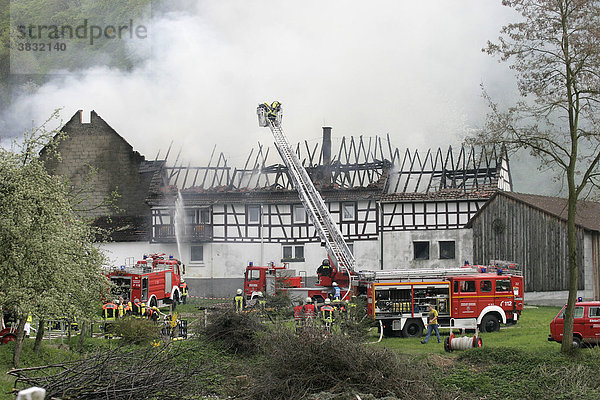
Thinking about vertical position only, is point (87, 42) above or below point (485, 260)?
above

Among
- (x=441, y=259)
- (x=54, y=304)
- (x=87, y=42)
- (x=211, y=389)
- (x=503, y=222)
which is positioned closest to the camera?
(x=211, y=389)

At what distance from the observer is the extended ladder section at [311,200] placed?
32.1m

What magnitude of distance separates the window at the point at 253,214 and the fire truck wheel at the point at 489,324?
19409 millimetres

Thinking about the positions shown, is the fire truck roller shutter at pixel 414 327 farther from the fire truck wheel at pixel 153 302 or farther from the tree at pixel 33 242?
the fire truck wheel at pixel 153 302

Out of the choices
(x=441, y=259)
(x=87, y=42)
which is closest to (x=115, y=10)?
(x=87, y=42)

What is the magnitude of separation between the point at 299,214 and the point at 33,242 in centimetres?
2505

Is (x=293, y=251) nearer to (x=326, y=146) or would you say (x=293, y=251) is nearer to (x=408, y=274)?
(x=326, y=146)

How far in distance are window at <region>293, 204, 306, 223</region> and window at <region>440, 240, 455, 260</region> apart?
7903 mm

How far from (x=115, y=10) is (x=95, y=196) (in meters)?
38.7

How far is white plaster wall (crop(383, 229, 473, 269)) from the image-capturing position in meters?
37.3

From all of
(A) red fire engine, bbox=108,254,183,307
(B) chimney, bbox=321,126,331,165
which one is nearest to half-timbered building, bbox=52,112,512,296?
(B) chimney, bbox=321,126,331,165

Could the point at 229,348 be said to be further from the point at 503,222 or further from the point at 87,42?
the point at 87,42

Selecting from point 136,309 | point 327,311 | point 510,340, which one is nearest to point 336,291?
point 327,311

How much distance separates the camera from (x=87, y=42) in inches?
2965
